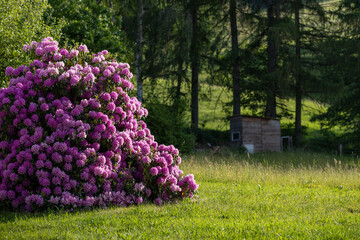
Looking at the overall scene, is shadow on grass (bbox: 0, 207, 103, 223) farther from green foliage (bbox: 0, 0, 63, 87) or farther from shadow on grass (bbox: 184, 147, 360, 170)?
shadow on grass (bbox: 184, 147, 360, 170)

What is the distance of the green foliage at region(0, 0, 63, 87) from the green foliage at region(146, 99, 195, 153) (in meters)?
7.99

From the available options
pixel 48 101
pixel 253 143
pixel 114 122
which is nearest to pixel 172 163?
pixel 114 122

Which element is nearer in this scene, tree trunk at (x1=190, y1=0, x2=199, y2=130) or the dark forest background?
the dark forest background

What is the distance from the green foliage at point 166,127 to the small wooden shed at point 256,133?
192 inches

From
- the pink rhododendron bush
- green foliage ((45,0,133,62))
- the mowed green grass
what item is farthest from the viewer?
green foliage ((45,0,133,62))

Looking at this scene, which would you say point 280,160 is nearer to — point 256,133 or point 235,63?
point 256,133

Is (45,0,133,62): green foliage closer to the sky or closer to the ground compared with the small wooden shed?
closer to the sky

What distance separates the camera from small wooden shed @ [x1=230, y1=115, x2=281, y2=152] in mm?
24641

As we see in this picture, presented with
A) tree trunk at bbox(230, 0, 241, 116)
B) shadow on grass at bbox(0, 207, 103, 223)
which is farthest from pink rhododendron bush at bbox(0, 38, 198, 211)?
tree trunk at bbox(230, 0, 241, 116)

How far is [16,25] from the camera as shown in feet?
42.0

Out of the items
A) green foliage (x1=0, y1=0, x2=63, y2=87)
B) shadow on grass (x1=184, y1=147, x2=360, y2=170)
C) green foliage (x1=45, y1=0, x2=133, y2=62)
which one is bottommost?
shadow on grass (x1=184, y1=147, x2=360, y2=170)

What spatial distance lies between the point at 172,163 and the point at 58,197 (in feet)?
8.48

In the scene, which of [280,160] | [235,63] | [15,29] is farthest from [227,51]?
[15,29]

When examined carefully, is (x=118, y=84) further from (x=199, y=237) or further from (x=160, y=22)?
(x=160, y=22)
